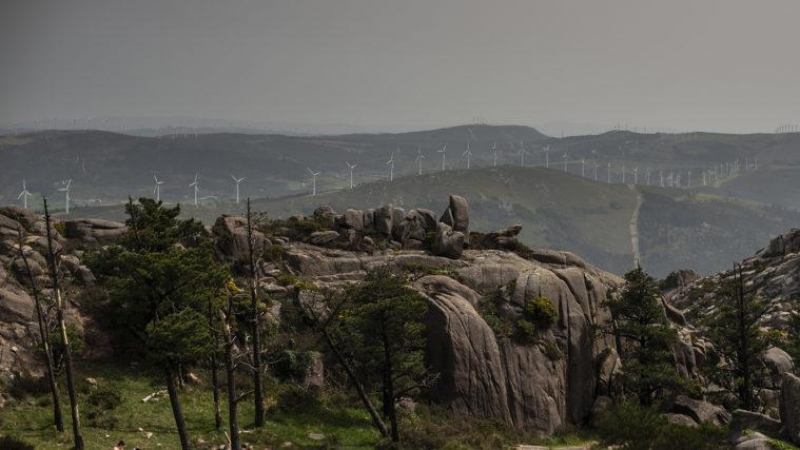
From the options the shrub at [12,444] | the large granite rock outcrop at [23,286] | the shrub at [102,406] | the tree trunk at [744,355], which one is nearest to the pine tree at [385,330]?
the shrub at [102,406]

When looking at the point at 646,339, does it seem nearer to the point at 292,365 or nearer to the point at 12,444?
the point at 292,365

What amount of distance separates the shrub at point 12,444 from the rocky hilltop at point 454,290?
11.8 metres

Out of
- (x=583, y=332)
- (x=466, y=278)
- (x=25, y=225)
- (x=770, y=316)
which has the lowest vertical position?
(x=770, y=316)

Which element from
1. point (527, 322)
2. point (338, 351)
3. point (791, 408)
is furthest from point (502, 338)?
point (791, 408)

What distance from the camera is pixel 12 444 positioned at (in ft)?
143

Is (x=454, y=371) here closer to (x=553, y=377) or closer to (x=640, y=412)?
(x=553, y=377)

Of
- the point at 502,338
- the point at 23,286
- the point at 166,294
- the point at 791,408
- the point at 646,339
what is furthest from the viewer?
the point at 646,339

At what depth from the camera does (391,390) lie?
5531cm

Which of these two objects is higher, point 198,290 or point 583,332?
point 198,290

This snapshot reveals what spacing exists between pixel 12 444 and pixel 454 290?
148 ft

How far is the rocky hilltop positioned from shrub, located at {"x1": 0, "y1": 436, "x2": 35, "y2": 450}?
466 inches

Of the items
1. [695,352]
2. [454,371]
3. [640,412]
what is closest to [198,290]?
[454,371]

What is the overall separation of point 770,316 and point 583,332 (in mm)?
59680

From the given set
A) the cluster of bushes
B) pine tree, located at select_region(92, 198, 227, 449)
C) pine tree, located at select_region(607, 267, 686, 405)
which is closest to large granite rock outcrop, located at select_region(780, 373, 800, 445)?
pine tree, located at select_region(607, 267, 686, 405)
